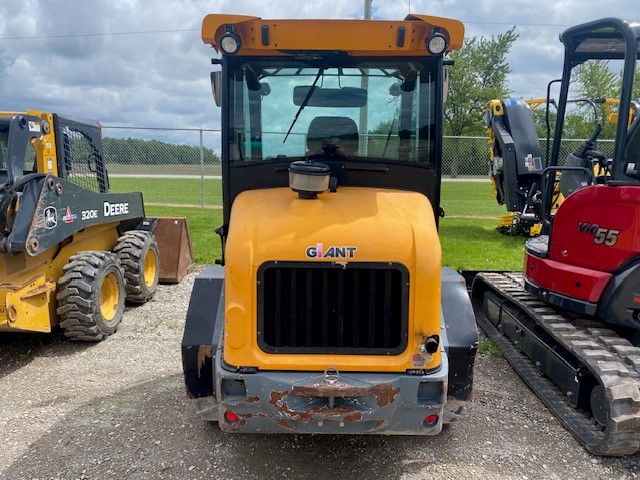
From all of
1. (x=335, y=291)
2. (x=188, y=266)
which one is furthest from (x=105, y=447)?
(x=188, y=266)

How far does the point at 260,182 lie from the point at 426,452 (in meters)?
2.17

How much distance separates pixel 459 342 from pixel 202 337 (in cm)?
156

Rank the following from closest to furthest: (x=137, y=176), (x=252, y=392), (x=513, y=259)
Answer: (x=252, y=392), (x=513, y=259), (x=137, y=176)

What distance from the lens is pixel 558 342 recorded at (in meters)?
4.42

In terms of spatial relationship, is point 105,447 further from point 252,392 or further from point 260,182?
point 260,182

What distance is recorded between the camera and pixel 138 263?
6645 millimetres

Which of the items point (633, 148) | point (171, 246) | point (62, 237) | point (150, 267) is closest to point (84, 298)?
point (62, 237)

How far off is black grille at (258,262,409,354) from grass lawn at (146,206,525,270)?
5646 mm

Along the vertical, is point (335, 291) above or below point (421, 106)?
below

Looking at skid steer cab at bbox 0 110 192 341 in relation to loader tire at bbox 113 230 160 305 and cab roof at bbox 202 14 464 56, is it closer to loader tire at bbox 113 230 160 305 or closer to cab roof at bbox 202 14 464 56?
loader tire at bbox 113 230 160 305

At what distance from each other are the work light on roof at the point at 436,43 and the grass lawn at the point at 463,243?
540 cm

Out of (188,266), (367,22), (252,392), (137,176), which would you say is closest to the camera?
(252,392)

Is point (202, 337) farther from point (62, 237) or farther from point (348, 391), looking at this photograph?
point (62, 237)

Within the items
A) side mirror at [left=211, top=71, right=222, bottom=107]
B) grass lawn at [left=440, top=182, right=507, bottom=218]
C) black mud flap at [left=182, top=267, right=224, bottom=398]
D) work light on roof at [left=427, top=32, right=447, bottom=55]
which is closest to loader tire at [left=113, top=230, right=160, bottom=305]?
black mud flap at [left=182, top=267, right=224, bottom=398]
